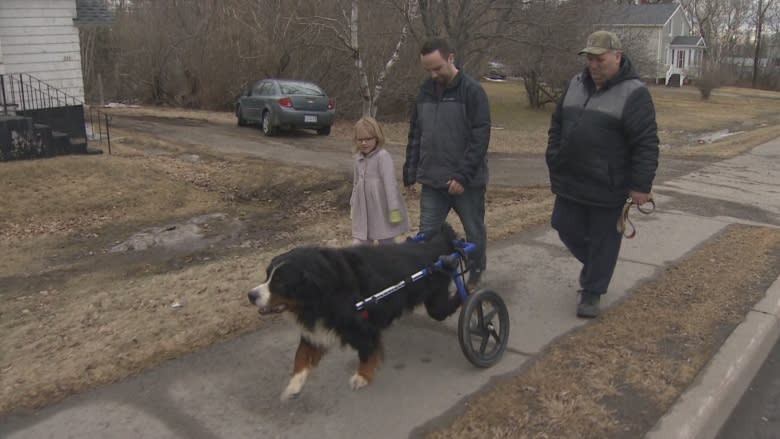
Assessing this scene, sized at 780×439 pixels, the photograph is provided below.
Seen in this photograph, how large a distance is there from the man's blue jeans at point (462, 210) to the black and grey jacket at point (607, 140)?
26.1 inches

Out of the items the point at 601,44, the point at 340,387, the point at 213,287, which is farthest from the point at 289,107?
the point at 340,387

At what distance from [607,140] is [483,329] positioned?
161cm

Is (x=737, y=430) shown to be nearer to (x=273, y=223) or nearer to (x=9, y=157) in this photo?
(x=273, y=223)

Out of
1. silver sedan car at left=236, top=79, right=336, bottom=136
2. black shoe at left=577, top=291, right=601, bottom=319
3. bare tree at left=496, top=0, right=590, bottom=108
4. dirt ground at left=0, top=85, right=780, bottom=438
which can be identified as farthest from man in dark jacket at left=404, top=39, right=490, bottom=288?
silver sedan car at left=236, top=79, right=336, bottom=136

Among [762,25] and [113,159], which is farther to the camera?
[762,25]

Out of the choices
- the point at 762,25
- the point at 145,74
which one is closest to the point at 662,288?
the point at 145,74

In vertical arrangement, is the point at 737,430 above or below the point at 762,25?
below

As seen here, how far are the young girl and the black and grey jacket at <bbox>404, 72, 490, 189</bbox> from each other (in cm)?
32

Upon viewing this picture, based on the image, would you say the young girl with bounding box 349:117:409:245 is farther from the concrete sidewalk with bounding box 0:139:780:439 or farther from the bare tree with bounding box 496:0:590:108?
the bare tree with bounding box 496:0:590:108

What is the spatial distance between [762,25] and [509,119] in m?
58.7

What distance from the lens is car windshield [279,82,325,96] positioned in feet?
66.2

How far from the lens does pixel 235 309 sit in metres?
5.15

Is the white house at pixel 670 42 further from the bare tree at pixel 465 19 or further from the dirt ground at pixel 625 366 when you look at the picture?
the dirt ground at pixel 625 366

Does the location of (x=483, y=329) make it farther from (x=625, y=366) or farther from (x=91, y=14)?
(x=91, y=14)
